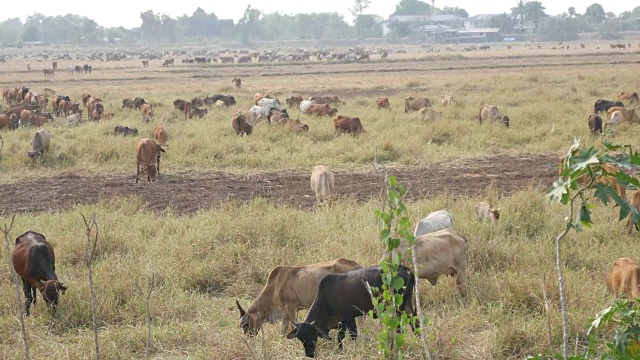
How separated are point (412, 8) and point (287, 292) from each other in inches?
7747

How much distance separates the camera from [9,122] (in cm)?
1998

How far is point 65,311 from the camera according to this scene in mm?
6262

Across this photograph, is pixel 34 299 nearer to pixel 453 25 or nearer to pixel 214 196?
pixel 214 196

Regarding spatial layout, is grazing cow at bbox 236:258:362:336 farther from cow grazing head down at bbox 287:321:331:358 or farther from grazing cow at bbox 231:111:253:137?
grazing cow at bbox 231:111:253:137

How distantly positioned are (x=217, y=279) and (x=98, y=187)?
637cm

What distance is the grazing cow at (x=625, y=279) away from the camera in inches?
222

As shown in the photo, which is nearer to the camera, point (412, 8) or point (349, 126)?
point (349, 126)

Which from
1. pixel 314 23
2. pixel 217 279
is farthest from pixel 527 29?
pixel 217 279

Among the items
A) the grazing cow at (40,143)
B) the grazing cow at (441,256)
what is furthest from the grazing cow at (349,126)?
the grazing cow at (441,256)

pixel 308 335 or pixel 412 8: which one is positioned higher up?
pixel 412 8

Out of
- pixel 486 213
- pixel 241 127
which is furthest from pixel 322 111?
pixel 486 213

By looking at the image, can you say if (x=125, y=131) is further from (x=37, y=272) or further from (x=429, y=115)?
(x=37, y=272)

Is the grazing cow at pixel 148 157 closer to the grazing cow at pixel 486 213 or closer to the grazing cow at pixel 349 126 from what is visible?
the grazing cow at pixel 349 126

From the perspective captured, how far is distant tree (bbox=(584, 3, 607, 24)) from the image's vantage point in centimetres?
14464
